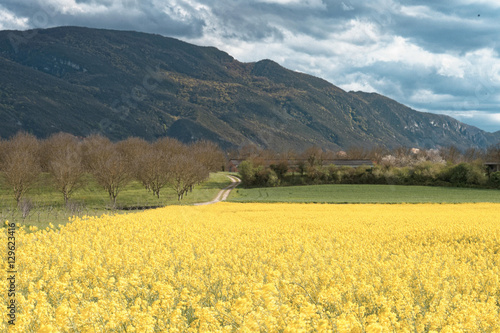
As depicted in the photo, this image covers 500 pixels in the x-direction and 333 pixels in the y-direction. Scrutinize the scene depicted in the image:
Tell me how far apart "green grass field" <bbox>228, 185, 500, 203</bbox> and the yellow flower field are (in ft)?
134

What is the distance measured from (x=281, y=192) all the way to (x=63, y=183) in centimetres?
3792

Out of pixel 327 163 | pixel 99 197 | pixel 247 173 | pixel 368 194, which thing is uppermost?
pixel 327 163

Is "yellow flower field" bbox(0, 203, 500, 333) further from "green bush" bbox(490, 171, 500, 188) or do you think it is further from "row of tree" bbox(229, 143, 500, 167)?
"row of tree" bbox(229, 143, 500, 167)

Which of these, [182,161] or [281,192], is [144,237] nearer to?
[182,161]

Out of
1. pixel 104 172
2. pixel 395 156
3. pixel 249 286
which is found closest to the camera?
pixel 249 286

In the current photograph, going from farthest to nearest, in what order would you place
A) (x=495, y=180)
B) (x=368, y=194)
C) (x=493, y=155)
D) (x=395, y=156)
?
(x=395, y=156), (x=493, y=155), (x=495, y=180), (x=368, y=194)

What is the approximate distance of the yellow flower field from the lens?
5.82m

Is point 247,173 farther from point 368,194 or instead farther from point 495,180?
point 495,180

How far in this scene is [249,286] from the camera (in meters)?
8.30

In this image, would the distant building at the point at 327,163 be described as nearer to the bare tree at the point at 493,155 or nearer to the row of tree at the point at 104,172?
the row of tree at the point at 104,172

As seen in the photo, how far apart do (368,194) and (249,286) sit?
62.2 m

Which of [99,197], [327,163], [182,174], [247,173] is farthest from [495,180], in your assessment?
[99,197]

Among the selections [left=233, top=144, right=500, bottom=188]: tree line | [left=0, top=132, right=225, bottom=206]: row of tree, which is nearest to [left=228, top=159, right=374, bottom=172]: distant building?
[left=233, top=144, right=500, bottom=188]: tree line

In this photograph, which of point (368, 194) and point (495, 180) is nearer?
point (368, 194)
